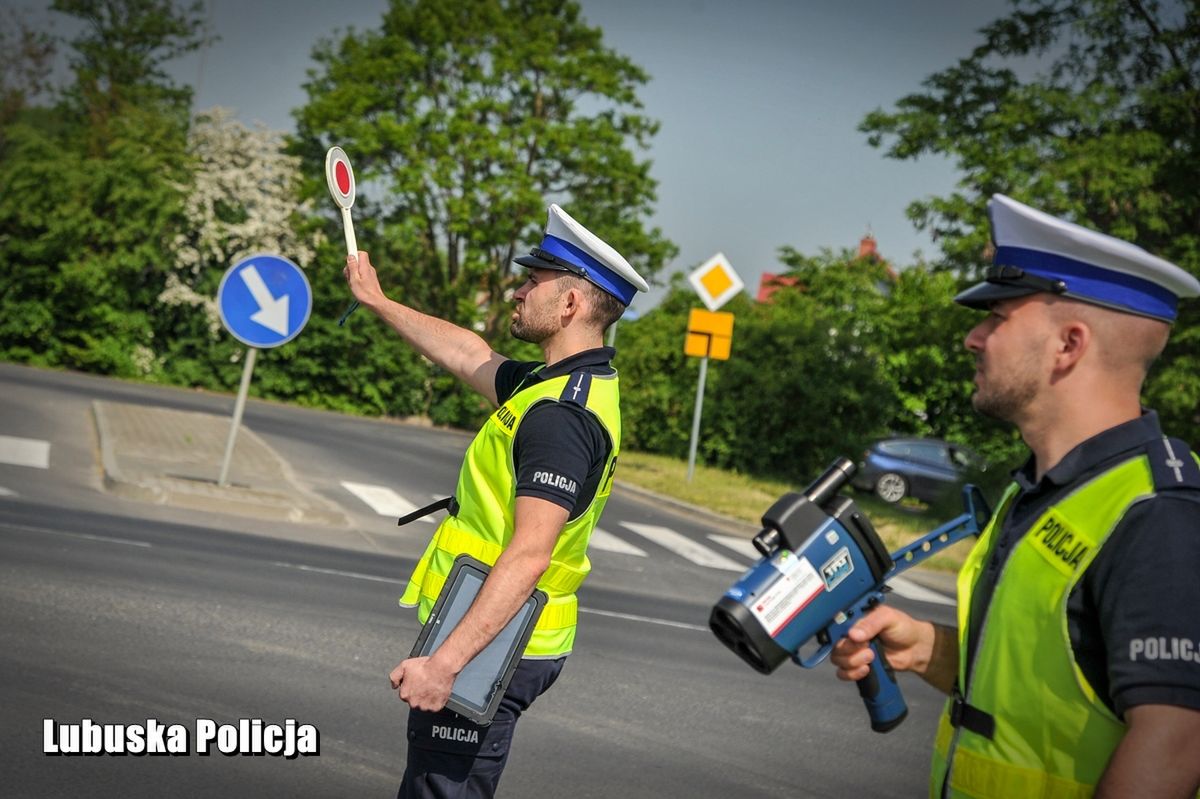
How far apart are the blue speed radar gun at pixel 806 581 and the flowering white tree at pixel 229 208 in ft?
101

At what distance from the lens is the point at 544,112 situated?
34.1m

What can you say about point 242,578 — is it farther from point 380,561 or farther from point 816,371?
point 816,371

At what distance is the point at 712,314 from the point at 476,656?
17639 millimetres

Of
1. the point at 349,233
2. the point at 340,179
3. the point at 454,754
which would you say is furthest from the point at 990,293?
the point at 340,179

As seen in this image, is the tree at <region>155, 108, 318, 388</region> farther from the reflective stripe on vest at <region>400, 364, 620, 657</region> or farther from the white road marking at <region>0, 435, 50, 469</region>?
the reflective stripe on vest at <region>400, 364, 620, 657</region>

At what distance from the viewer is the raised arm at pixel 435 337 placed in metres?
3.89

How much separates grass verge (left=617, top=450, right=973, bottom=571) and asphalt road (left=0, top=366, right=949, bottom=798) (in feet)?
21.4

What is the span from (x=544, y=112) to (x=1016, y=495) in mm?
32645

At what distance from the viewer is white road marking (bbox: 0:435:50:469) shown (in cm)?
1384

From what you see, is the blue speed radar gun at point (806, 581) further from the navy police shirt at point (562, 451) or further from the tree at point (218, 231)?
the tree at point (218, 231)

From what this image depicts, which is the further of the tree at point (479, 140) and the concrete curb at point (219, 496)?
the tree at point (479, 140)

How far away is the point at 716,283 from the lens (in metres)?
20.3

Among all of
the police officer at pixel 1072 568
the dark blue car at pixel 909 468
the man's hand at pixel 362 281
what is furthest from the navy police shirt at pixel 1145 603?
the dark blue car at pixel 909 468

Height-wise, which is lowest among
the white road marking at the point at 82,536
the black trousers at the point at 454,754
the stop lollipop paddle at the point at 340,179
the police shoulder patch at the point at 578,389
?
the white road marking at the point at 82,536
